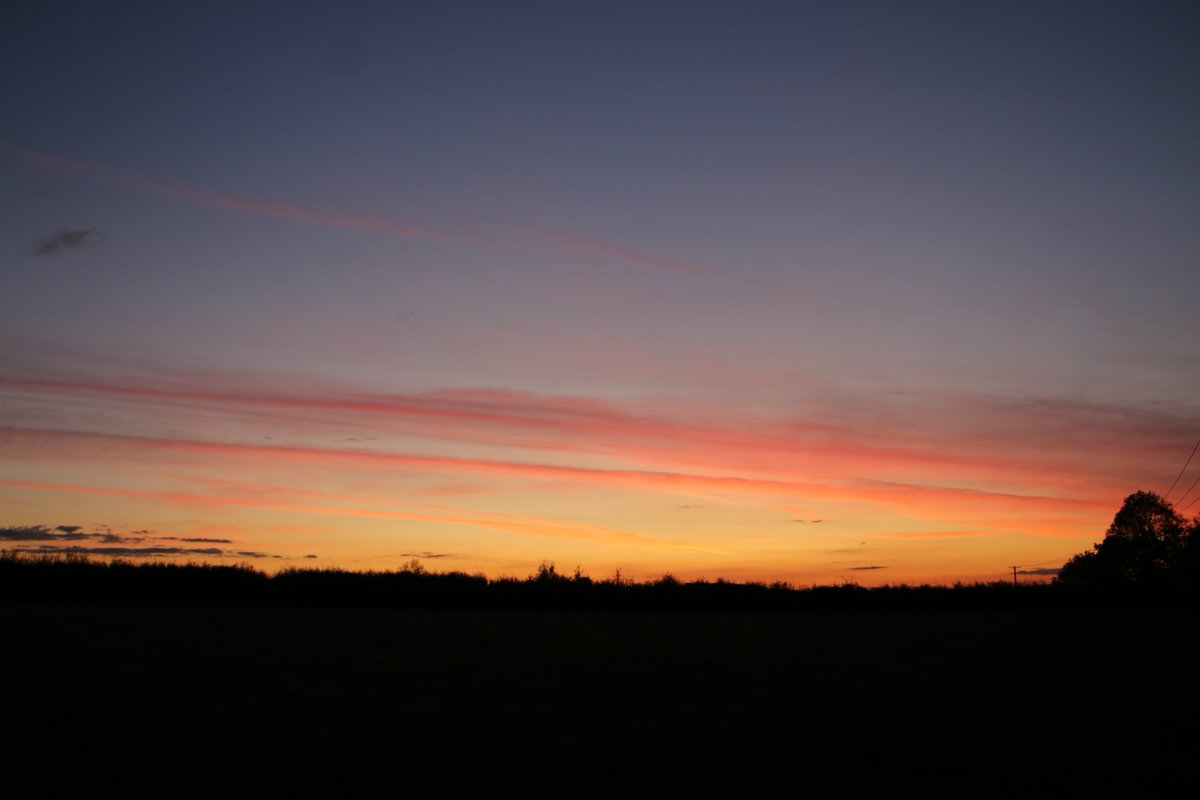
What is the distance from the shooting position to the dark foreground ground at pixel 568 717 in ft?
23.1

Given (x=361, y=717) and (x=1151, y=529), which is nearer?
(x=361, y=717)

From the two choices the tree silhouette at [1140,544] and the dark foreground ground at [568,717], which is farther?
the tree silhouette at [1140,544]

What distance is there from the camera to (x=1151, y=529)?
7756cm

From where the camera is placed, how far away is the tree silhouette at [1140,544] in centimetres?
7512

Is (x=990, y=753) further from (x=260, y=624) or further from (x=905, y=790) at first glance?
(x=260, y=624)

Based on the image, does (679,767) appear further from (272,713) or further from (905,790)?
→ (272,713)

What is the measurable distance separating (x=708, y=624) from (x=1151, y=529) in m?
67.2

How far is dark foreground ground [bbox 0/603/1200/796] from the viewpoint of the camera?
23.1 feet

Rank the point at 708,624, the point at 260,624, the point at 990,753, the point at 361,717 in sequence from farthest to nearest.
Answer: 1. the point at 708,624
2. the point at 260,624
3. the point at 361,717
4. the point at 990,753


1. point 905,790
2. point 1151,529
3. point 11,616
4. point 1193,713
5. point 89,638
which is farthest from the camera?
point 1151,529

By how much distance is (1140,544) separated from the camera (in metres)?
77.8

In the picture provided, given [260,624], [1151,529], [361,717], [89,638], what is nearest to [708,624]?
[260,624]

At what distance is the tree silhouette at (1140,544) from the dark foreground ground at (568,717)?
67.6m

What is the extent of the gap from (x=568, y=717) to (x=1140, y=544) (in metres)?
84.0
